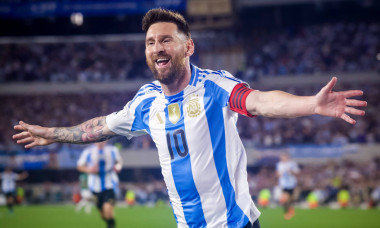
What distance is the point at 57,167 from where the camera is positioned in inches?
1041

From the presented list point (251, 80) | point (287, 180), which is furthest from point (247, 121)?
point (287, 180)

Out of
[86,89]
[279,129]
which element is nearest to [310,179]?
[279,129]

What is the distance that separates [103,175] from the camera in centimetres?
→ 1121

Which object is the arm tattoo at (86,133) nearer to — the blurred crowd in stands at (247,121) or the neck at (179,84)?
the neck at (179,84)

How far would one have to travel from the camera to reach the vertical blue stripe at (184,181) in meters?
3.71

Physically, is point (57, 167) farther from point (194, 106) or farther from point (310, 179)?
point (194, 106)

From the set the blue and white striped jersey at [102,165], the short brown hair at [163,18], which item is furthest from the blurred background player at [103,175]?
the short brown hair at [163,18]

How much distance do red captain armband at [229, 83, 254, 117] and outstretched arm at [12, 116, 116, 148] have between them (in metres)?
1.42

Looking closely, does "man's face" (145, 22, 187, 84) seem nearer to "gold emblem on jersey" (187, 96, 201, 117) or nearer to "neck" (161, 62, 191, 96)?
"neck" (161, 62, 191, 96)

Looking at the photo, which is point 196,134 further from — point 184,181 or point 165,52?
point 165,52

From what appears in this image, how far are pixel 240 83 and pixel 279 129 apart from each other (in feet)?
76.7

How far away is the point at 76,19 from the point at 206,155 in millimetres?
28369

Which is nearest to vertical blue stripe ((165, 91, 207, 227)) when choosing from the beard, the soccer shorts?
the beard

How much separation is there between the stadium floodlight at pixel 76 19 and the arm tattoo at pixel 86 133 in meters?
25.2
